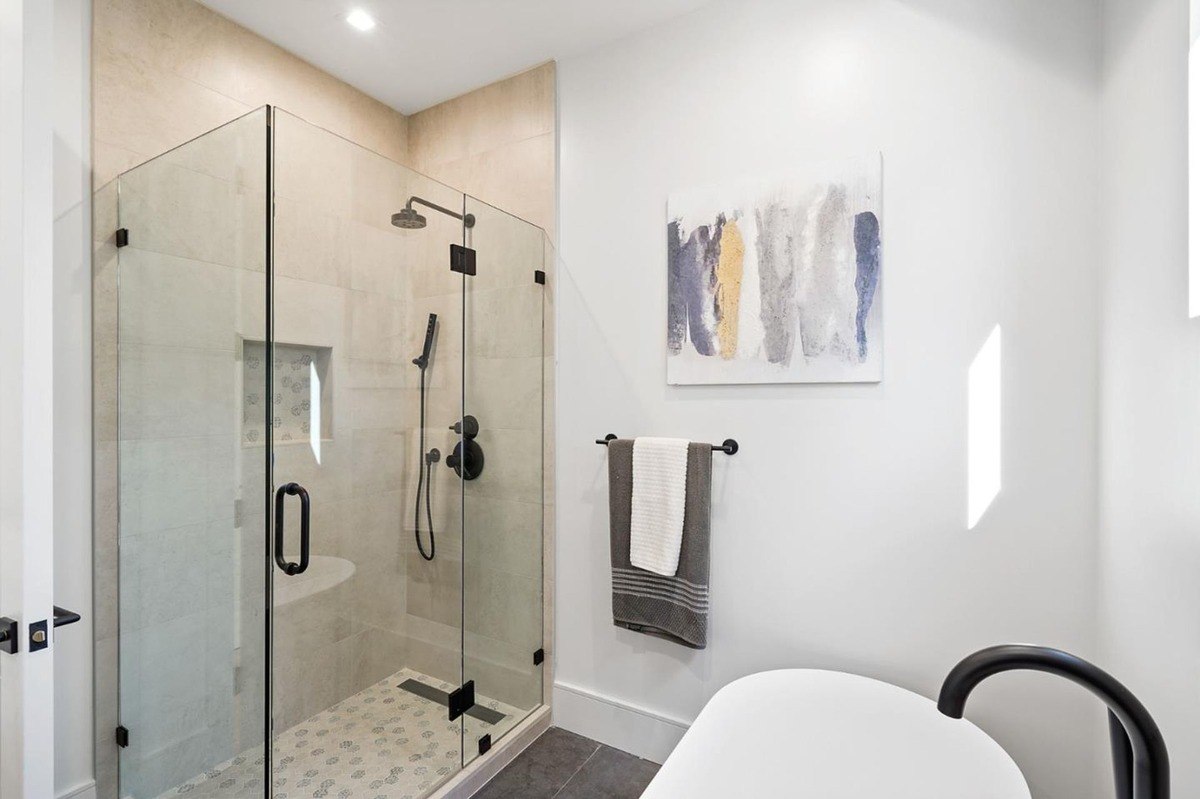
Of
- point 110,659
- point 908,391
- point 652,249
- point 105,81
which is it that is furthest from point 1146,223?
point 110,659

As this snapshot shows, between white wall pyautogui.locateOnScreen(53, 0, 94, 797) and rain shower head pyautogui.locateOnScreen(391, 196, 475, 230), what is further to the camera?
rain shower head pyautogui.locateOnScreen(391, 196, 475, 230)

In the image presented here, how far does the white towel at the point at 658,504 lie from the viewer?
1886 millimetres

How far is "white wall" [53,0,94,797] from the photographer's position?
1.59m

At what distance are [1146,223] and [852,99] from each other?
0.84m

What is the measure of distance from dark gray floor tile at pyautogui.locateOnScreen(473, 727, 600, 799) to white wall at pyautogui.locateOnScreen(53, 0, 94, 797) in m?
1.19

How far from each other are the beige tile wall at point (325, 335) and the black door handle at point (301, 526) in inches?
1.9

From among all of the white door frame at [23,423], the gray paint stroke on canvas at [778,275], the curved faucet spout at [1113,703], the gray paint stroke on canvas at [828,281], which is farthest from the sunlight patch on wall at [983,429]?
the white door frame at [23,423]

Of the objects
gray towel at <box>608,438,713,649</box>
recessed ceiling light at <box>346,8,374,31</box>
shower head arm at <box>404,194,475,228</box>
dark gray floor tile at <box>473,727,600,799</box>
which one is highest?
recessed ceiling light at <box>346,8,374,31</box>

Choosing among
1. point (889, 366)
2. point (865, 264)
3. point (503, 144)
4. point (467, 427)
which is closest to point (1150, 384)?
point (889, 366)

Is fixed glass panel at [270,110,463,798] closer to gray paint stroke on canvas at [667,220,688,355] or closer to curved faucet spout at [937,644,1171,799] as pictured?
gray paint stroke on canvas at [667,220,688,355]

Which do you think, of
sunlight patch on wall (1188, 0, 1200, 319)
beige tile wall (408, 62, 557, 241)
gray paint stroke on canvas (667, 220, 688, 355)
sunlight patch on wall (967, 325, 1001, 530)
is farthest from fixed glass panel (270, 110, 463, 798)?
sunlight patch on wall (1188, 0, 1200, 319)

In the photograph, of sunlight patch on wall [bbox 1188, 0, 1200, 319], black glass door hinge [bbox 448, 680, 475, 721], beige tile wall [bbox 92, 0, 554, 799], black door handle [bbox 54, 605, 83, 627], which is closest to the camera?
sunlight patch on wall [bbox 1188, 0, 1200, 319]

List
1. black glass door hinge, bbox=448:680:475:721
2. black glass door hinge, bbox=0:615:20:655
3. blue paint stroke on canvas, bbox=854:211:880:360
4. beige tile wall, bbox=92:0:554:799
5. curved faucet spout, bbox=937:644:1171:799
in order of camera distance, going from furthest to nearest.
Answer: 1. black glass door hinge, bbox=448:680:475:721
2. blue paint stroke on canvas, bbox=854:211:880:360
3. beige tile wall, bbox=92:0:554:799
4. black glass door hinge, bbox=0:615:20:655
5. curved faucet spout, bbox=937:644:1171:799

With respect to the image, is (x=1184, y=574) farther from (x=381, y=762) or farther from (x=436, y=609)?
(x=381, y=762)
